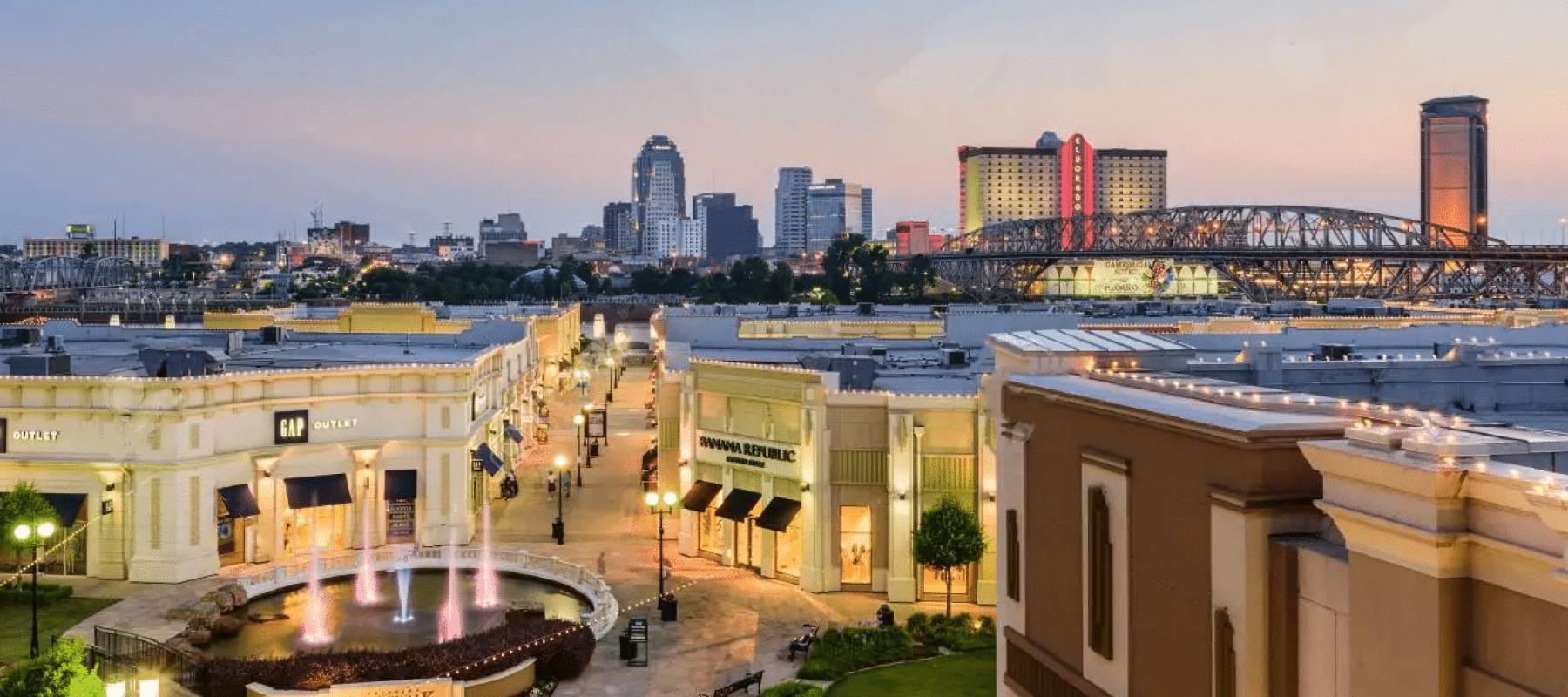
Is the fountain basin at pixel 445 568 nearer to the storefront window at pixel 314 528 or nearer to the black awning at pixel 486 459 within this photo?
the storefront window at pixel 314 528

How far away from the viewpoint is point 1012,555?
18984 mm

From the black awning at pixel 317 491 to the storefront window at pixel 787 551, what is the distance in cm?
1434

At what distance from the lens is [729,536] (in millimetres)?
44688

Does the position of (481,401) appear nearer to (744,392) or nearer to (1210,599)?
(744,392)

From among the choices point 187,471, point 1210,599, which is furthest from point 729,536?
point 1210,599

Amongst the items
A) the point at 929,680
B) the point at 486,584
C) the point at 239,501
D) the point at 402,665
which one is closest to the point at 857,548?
the point at 929,680

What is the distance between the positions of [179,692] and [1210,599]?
81.7 feet

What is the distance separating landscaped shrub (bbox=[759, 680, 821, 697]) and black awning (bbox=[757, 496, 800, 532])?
38.5ft

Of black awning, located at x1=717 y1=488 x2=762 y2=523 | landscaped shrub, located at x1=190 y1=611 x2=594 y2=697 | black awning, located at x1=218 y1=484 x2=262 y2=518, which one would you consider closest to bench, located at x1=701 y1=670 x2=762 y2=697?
landscaped shrub, located at x1=190 y1=611 x2=594 y2=697

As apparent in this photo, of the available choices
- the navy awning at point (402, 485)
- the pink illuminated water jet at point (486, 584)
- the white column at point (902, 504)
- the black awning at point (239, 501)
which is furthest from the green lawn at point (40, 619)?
the white column at point (902, 504)

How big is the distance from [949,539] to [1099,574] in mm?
21862

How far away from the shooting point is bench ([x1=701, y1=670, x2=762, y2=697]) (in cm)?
2978

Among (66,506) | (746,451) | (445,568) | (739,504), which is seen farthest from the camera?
(746,451)

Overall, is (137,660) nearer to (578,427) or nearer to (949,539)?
(949,539)
